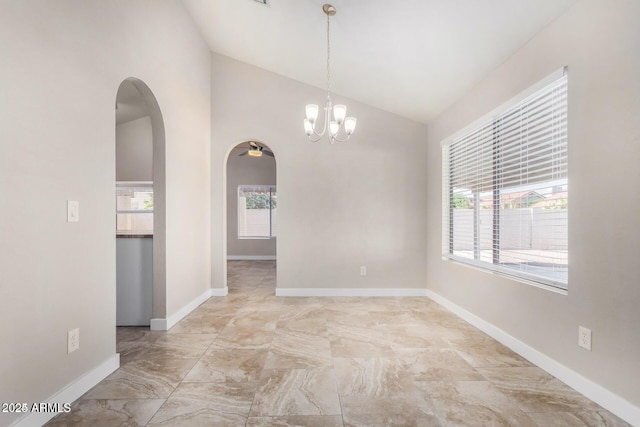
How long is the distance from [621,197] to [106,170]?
3.21 m

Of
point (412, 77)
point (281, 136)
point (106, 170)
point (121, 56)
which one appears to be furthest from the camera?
point (281, 136)

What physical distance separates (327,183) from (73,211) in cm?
293

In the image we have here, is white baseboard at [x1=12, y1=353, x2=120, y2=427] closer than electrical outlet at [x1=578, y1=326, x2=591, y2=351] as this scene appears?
Yes

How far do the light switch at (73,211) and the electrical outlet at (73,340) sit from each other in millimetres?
669

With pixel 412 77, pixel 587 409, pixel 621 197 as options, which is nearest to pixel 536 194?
pixel 621 197

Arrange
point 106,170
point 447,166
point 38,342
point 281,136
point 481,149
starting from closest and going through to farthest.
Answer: point 38,342
point 106,170
point 481,149
point 447,166
point 281,136

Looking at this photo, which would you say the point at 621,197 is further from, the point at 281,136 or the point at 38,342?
the point at 281,136

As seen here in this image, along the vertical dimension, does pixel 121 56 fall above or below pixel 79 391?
above

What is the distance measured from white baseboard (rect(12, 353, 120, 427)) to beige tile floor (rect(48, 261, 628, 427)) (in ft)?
0.16

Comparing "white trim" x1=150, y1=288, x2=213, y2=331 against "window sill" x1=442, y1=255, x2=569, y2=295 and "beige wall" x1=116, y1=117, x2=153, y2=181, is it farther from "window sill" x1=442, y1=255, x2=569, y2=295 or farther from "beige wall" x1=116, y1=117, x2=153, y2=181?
"window sill" x1=442, y1=255, x2=569, y2=295

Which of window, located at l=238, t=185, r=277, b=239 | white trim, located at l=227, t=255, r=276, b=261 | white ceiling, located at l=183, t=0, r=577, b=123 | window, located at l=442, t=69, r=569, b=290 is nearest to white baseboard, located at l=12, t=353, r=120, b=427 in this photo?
window, located at l=442, t=69, r=569, b=290

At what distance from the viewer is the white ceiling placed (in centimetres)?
227

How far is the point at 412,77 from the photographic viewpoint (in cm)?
326

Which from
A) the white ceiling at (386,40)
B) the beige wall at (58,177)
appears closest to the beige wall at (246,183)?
the white ceiling at (386,40)
